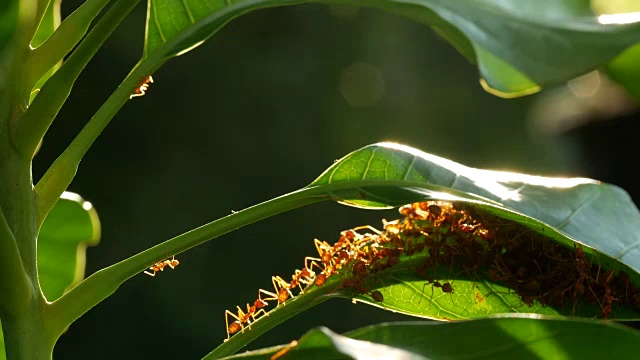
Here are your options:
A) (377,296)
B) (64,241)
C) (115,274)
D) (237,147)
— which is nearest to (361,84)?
(237,147)

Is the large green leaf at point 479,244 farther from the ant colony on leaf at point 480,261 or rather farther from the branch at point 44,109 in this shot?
the branch at point 44,109

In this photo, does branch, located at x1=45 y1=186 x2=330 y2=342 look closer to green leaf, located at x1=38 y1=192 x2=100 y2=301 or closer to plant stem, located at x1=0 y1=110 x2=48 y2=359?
plant stem, located at x1=0 y1=110 x2=48 y2=359

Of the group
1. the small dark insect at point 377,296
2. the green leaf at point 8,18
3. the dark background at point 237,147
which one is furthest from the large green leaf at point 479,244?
the dark background at point 237,147

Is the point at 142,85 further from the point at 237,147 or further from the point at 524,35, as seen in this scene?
the point at 237,147

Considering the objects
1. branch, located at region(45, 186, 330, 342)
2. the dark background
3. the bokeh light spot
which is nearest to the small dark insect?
branch, located at region(45, 186, 330, 342)

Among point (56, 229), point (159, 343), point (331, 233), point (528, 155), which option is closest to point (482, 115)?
point (528, 155)

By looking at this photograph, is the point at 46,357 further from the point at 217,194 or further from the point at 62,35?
the point at 217,194
